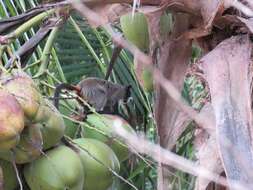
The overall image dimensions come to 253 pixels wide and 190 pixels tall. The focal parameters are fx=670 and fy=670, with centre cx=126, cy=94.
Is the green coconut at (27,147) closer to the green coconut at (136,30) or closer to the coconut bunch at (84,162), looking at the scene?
the coconut bunch at (84,162)

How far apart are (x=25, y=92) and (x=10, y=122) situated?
5 centimetres

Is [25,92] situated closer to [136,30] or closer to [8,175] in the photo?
[8,175]

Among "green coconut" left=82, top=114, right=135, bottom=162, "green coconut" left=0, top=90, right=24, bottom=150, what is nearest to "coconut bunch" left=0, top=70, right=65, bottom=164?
"green coconut" left=0, top=90, right=24, bottom=150

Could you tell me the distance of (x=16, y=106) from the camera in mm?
751

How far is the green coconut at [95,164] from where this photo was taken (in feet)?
2.85

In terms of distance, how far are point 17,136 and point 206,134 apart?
0.22m

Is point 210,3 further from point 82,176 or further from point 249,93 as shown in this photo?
point 82,176

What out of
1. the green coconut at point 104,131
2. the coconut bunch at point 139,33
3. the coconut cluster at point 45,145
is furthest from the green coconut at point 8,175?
the coconut bunch at point 139,33

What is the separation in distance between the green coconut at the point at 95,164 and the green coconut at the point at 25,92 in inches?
4.5

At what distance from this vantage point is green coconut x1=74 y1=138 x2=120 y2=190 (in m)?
0.87

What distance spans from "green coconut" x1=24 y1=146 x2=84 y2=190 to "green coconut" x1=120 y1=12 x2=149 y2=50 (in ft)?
0.60

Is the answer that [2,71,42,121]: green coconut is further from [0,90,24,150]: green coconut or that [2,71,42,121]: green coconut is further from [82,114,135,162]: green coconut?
[82,114,135,162]: green coconut

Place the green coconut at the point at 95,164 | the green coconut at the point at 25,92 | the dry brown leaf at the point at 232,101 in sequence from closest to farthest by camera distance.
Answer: the dry brown leaf at the point at 232,101
the green coconut at the point at 25,92
the green coconut at the point at 95,164

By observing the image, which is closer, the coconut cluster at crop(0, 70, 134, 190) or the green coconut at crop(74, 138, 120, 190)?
the coconut cluster at crop(0, 70, 134, 190)
